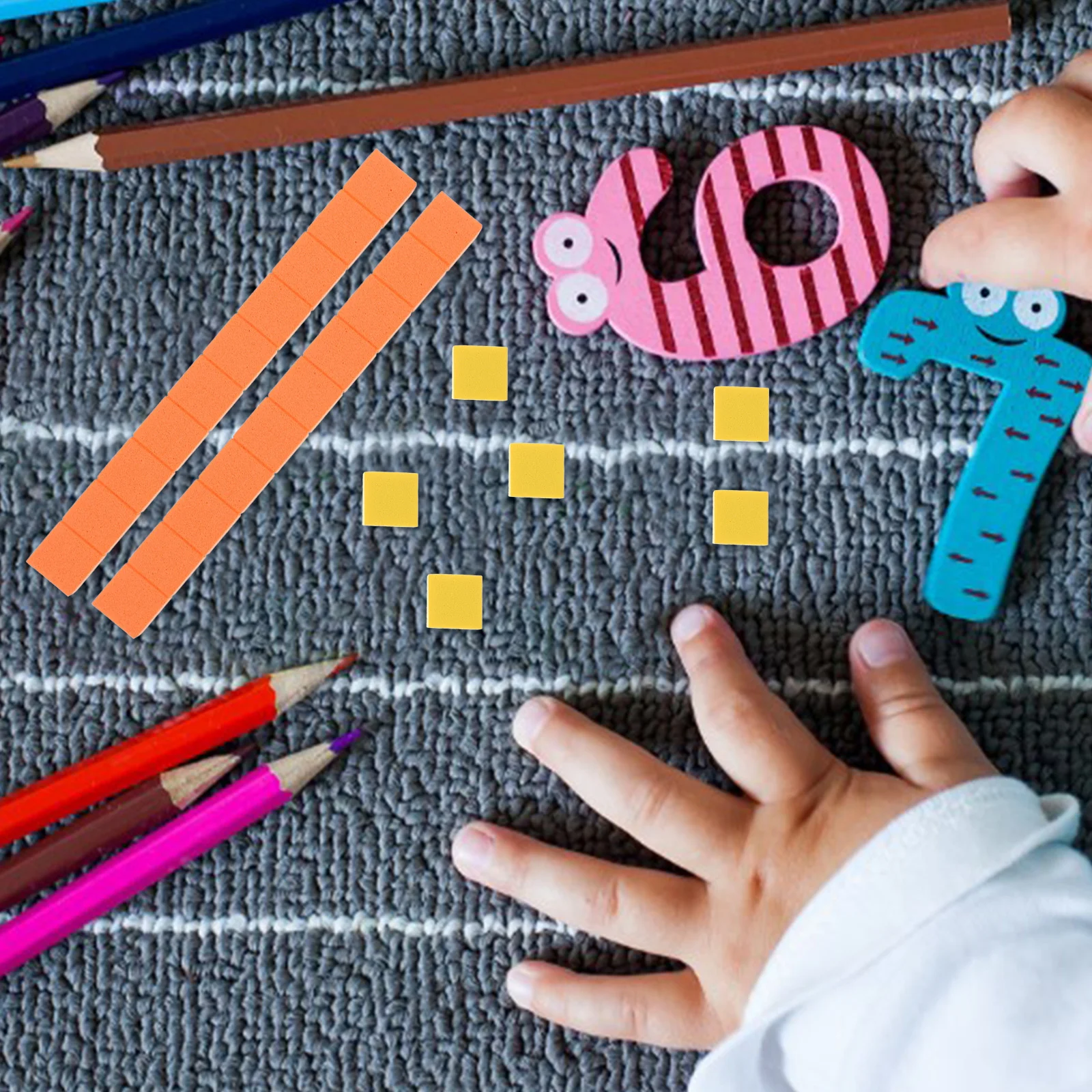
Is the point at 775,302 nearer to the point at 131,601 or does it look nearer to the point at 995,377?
the point at 995,377

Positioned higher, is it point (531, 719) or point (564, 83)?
point (564, 83)

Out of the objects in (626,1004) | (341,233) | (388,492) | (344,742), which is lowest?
(626,1004)

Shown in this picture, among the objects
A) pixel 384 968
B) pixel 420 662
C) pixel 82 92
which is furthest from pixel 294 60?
pixel 384 968

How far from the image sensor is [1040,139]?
21.9 inches

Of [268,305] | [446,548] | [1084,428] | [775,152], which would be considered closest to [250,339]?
Result: [268,305]

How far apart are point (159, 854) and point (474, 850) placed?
5.0 inches

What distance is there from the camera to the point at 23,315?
595 mm

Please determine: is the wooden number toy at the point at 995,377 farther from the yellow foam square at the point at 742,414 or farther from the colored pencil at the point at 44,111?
the colored pencil at the point at 44,111

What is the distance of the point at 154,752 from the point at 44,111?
266 mm

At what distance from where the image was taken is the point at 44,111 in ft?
1.90

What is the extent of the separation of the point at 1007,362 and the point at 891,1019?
0.26m

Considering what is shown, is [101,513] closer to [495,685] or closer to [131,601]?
[131,601]

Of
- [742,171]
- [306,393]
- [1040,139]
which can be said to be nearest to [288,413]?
[306,393]

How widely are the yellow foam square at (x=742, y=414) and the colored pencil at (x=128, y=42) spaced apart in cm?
23
